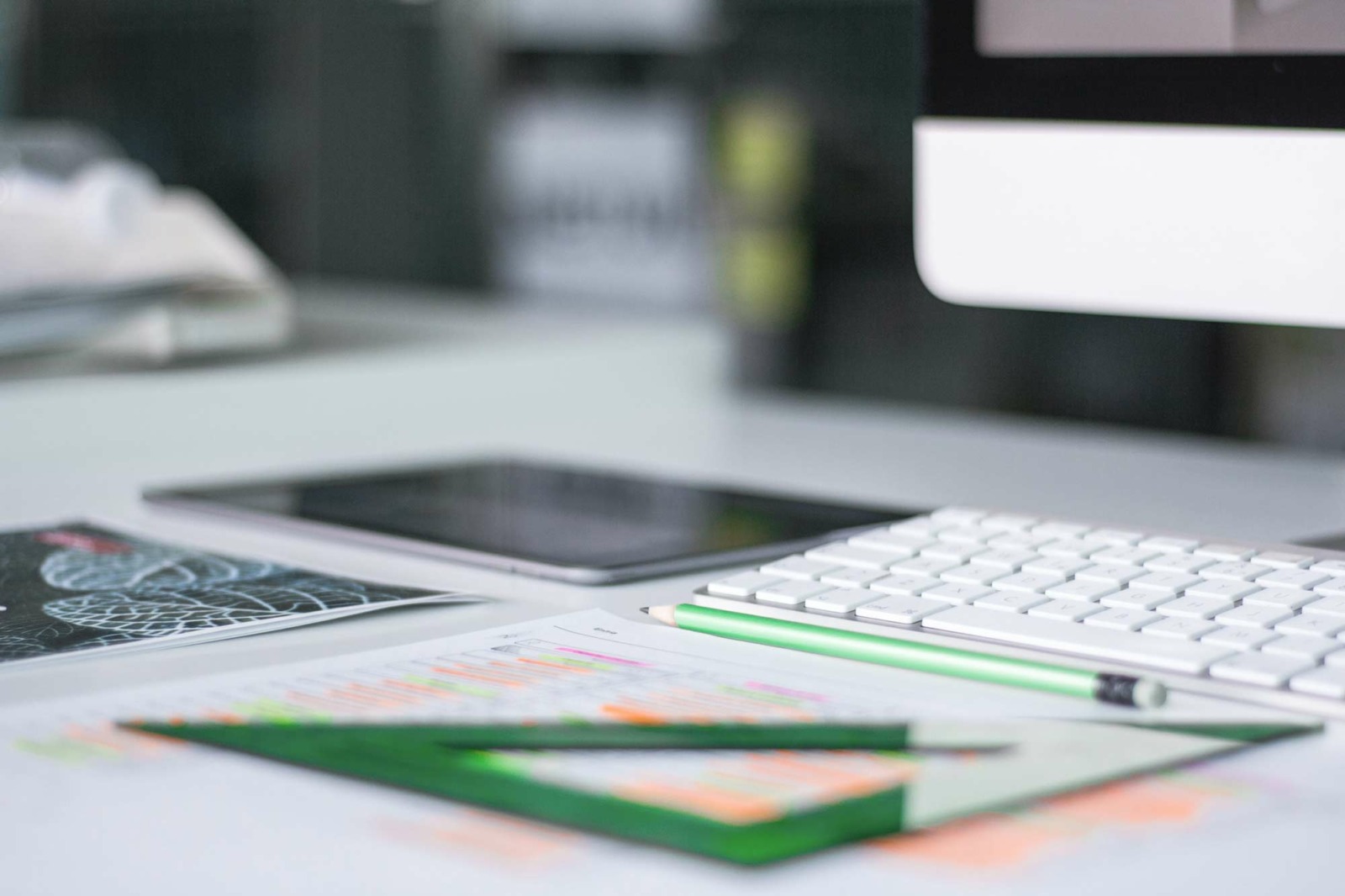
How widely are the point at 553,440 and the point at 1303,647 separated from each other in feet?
2.25

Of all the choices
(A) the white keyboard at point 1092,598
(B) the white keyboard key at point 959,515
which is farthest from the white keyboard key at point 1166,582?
(B) the white keyboard key at point 959,515

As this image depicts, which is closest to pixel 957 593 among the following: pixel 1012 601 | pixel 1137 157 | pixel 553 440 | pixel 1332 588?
pixel 1012 601

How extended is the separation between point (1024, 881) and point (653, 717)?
133 mm

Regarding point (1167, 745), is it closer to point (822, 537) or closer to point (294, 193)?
point (822, 537)

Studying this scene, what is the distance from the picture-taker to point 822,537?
0.73 meters

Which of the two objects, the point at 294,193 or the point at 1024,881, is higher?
the point at 294,193

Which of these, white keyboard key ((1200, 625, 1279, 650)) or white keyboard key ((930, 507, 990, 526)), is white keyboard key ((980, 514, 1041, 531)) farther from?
white keyboard key ((1200, 625, 1279, 650))

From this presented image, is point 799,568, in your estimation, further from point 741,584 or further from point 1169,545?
point 1169,545

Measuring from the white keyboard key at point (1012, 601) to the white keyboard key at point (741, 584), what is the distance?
78mm

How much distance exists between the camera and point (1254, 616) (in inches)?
21.4

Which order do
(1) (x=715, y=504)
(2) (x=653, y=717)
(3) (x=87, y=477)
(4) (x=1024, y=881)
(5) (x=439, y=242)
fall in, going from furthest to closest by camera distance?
(5) (x=439, y=242) < (3) (x=87, y=477) < (1) (x=715, y=504) < (2) (x=653, y=717) < (4) (x=1024, y=881)

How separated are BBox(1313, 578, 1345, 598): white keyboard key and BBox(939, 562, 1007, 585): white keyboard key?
0.11m

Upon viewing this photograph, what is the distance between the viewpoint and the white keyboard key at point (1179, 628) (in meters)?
0.53

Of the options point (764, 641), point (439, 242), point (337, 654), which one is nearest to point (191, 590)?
point (337, 654)
